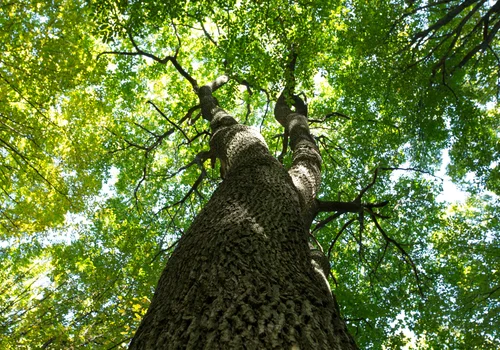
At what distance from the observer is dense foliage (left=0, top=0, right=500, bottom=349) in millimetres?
6242

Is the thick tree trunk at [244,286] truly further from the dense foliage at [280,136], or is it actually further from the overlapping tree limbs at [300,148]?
the dense foliage at [280,136]

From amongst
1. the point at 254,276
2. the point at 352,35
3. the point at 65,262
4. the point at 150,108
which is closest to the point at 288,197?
the point at 254,276

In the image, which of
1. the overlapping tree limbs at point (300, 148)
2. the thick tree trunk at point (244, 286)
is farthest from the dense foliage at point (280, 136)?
the thick tree trunk at point (244, 286)

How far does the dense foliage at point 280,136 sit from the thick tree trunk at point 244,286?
3401 millimetres

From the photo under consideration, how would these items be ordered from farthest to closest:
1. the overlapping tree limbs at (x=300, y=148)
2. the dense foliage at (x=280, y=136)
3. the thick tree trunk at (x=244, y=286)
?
the dense foliage at (x=280, y=136)
the overlapping tree limbs at (x=300, y=148)
the thick tree trunk at (x=244, y=286)

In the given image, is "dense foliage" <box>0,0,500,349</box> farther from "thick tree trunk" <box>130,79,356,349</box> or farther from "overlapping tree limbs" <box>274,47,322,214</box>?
"thick tree trunk" <box>130,79,356,349</box>

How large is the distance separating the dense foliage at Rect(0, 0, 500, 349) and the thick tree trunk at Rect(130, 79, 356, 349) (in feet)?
11.2

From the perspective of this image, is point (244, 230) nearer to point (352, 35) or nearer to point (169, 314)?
point (169, 314)

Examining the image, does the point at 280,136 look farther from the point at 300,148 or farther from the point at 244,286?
the point at 244,286

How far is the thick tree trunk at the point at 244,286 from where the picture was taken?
4.75ft

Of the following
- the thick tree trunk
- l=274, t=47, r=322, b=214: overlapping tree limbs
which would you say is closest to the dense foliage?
l=274, t=47, r=322, b=214: overlapping tree limbs

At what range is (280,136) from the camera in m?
8.37

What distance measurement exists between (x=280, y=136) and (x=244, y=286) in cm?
683

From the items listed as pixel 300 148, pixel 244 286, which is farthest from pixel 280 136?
pixel 244 286
